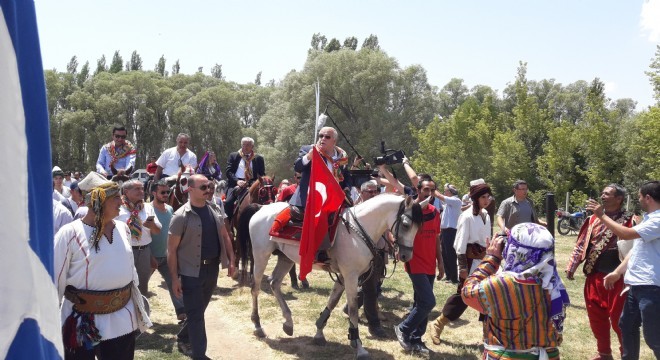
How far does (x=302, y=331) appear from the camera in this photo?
7.62m

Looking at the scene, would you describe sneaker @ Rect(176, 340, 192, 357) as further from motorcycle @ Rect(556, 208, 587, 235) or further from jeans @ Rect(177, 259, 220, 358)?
motorcycle @ Rect(556, 208, 587, 235)

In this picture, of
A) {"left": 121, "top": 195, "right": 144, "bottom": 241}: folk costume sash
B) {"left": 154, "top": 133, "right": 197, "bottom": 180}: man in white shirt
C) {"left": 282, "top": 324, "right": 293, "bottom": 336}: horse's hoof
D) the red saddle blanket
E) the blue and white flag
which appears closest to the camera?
the blue and white flag

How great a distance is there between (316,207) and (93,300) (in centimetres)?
317

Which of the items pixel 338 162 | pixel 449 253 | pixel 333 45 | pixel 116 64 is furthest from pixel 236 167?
pixel 116 64

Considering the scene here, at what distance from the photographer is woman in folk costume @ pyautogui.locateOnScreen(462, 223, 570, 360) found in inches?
132

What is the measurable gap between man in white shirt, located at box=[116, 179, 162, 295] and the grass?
1.01 metres

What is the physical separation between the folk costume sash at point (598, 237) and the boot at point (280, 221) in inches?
139

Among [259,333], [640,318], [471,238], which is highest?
[471,238]

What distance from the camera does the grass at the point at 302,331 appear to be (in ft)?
22.1

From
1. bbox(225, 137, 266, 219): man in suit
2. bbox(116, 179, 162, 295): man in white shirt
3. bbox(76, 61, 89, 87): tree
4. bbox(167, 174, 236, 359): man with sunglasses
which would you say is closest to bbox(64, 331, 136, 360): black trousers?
bbox(167, 174, 236, 359): man with sunglasses

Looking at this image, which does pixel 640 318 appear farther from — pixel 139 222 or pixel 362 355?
pixel 139 222

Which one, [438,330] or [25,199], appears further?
[438,330]

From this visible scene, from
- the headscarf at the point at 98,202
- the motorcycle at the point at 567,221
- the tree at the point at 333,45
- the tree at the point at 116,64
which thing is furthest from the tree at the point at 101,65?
the headscarf at the point at 98,202

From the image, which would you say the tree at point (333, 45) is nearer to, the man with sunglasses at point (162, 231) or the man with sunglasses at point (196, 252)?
the man with sunglasses at point (162, 231)
